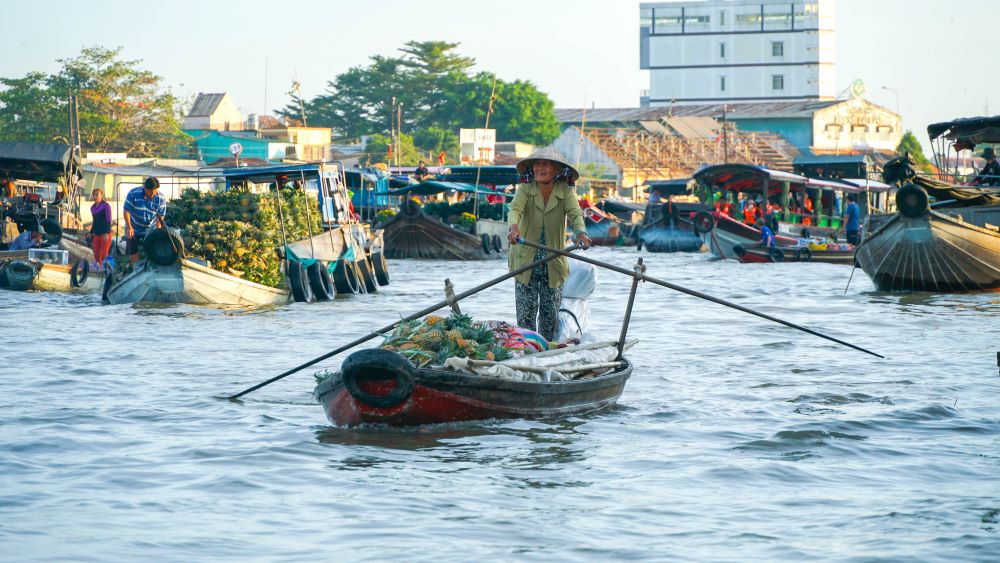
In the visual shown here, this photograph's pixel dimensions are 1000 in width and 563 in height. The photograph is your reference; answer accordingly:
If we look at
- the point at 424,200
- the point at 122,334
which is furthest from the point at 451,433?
the point at 424,200

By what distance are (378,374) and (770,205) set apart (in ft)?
83.1

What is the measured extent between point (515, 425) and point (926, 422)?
2537mm

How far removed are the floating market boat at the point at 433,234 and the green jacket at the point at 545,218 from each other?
1918 centimetres

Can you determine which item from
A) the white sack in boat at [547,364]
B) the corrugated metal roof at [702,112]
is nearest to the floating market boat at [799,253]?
the white sack in boat at [547,364]

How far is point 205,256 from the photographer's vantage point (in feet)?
47.1

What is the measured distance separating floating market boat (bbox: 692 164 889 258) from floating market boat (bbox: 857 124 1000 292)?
822 cm

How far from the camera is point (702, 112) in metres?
64.8

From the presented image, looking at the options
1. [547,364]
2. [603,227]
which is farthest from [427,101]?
[547,364]

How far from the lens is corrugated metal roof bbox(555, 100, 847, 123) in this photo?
61.5 metres

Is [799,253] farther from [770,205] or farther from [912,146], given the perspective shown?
[912,146]

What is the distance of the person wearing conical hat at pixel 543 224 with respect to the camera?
7.77m

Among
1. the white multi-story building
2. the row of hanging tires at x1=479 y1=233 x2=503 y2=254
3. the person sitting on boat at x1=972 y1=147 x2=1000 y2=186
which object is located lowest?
the row of hanging tires at x1=479 y1=233 x2=503 y2=254

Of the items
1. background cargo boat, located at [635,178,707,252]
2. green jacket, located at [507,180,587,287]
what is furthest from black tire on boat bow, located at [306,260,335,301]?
background cargo boat, located at [635,178,707,252]

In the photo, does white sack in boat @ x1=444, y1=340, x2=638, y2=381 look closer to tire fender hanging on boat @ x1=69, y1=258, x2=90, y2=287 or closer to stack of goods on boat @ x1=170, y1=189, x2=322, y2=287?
stack of goods on boat @ x1=170, y1=189, x2=322, y2=287
